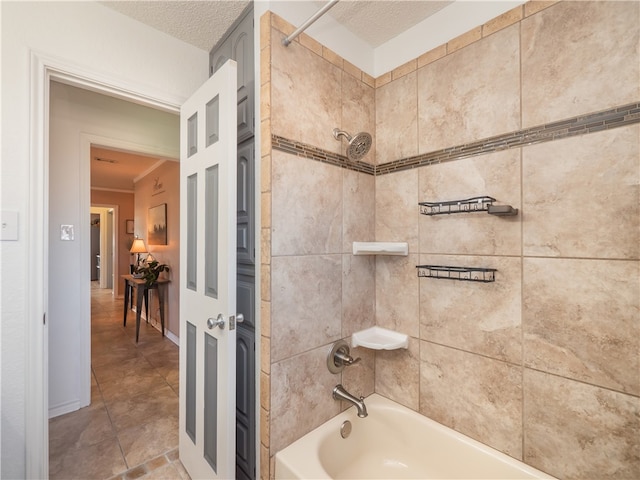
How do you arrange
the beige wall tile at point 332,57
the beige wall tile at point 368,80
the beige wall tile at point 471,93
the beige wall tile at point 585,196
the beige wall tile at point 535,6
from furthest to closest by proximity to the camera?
the beige wall tile at point 368,80 → the beige wall tile at point 332,57 → the beige wall tile at point 471,93 → the beige wall tile at point 535,6 → the beige wall tile at point 585,196

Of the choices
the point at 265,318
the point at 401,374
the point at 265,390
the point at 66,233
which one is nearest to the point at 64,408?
the point at 66,233

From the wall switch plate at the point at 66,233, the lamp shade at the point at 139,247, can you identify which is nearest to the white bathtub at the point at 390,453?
the wall switch plate at the point at 66,233

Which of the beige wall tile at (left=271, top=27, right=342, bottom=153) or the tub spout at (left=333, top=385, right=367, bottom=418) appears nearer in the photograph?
the beige wall tile at (left=271, top=27, right=342, bottom=153)

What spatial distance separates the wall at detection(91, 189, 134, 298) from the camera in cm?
615

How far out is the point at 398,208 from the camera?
1.68 meters

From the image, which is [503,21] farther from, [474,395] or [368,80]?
[474,395]

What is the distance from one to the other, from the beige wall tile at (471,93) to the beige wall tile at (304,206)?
55 centimetres

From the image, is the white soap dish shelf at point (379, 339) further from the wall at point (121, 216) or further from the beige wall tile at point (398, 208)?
the wall at point (121, 216)

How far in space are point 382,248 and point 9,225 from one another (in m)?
1.70

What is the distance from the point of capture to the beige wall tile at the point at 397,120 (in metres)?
1.62

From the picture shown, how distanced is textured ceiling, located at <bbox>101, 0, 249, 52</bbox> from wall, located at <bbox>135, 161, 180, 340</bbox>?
227cm

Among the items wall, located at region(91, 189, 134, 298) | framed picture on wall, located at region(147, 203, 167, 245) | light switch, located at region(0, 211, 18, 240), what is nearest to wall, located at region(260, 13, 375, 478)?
light switch, located at region(0, 211, 18, 240)

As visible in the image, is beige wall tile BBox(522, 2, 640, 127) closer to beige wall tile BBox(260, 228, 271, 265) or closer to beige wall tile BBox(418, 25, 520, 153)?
beige wall tile BBox(418, 25, 520, 153)

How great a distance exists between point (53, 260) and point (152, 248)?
2.30 meters
